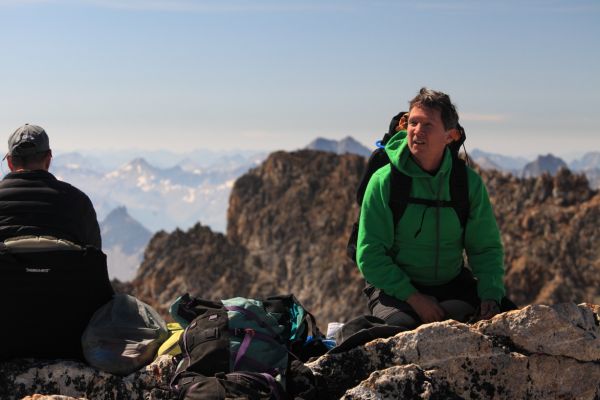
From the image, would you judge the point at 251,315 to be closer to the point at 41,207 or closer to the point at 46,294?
the point at 46,294

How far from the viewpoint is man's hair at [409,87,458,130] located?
7008 mm

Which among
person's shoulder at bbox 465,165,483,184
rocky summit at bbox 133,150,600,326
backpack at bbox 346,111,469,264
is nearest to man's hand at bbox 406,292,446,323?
backpack at bbox 346,111,469,264

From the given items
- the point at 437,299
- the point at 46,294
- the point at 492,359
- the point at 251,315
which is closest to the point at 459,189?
the point at 437,299

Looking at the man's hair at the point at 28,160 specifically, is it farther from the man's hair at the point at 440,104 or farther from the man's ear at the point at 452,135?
the man's ear at the point at 452,135

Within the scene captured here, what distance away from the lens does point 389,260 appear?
23.6 ft

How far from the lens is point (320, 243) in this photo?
62.2 metres

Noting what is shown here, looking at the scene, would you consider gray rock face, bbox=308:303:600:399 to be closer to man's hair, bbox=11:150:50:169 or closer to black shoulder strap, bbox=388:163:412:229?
black shoulder strap, bbox=388:163:412:229

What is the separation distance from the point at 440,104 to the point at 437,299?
2.21 metres

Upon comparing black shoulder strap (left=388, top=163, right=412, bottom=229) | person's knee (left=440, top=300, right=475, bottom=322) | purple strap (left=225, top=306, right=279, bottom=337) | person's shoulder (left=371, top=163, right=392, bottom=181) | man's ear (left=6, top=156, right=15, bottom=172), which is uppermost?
→ person's shoulder (left=371, top=163, right=392, bottom=181)

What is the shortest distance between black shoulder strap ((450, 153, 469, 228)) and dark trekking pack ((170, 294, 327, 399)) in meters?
2.14

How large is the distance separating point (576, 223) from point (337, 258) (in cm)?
Answer: 2034

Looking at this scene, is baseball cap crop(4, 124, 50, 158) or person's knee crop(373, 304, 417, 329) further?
baseball cap crop(4, 124, 50, 158)

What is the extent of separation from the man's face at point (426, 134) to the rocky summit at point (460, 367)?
183cm

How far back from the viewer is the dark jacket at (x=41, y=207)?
7.11m
